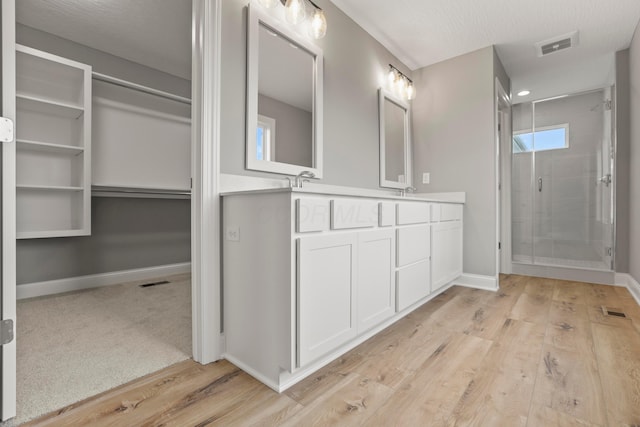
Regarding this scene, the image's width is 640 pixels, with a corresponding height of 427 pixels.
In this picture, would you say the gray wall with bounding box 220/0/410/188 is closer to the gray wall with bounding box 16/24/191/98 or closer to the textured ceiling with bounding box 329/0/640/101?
the textured ceiling with bounding box 329/0/640/101

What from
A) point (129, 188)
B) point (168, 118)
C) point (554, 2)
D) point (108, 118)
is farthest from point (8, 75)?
point (554, 2)

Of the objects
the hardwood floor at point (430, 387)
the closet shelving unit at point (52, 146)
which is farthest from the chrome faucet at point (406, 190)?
the closet shelving unit at point (52, 146)

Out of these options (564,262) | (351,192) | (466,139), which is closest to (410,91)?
(466,139)

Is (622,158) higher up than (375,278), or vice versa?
(622,158)

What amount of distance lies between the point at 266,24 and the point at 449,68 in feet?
7.33

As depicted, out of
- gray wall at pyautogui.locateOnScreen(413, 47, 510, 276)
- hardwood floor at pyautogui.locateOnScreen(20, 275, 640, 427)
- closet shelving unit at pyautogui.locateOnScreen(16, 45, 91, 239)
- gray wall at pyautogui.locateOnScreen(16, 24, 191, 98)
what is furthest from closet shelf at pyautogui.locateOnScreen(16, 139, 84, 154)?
gray wall at pyautogui.locateOnScreen(413, 47, 510, 276)

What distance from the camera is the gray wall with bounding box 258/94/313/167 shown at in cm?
183

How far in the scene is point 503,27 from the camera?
259 centimetres

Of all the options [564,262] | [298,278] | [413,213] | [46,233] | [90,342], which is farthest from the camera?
[564,262]

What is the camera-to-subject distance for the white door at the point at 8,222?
103 cm

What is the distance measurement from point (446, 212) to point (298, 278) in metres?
1.91

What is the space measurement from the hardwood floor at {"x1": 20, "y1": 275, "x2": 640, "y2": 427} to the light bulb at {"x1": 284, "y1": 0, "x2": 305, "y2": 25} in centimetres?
206

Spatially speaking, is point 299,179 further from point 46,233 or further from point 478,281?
point 46,233

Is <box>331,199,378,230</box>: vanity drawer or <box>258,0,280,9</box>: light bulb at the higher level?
<box>258,0,280,9</box>: light bulb
